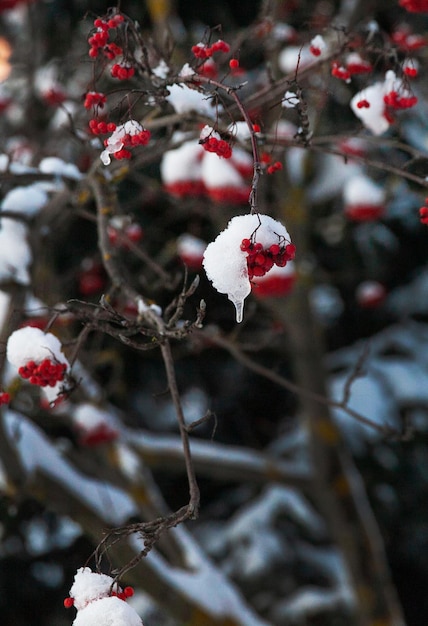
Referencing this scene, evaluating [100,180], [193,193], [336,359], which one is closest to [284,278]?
[193,193]

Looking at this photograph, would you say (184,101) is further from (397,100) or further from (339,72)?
(397,100)

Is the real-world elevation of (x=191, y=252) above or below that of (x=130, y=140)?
above

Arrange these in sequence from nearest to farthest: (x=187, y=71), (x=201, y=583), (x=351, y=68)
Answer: (x=187, y=71) < (x=351, y=68) < (x=201, y=583)

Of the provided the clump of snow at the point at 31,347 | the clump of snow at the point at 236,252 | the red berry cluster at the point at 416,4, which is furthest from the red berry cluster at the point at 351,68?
the clump of snow at the point at 31,347

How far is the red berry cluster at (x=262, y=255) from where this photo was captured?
4.16 ft

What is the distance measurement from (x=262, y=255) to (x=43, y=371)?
2.41 ft

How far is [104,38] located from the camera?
5.78ft

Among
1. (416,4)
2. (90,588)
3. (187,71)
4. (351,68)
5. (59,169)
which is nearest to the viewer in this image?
(90,588)

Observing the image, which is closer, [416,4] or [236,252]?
[236,252]

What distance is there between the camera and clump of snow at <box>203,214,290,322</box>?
4.20 feet

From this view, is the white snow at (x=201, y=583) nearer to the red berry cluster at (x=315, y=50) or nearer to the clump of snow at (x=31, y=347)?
the clump of snow at (x=31, y=347)

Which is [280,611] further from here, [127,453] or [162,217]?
[162,217]

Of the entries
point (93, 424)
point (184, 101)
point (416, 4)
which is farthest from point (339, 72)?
point (93, 424)

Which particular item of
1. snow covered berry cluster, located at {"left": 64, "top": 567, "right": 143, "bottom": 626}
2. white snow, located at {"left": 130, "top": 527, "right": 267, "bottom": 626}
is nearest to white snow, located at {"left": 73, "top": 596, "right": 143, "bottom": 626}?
snow covered berry cluster, located at {"left": 64, "top": 567, "right": 143, "bottom": 626}
